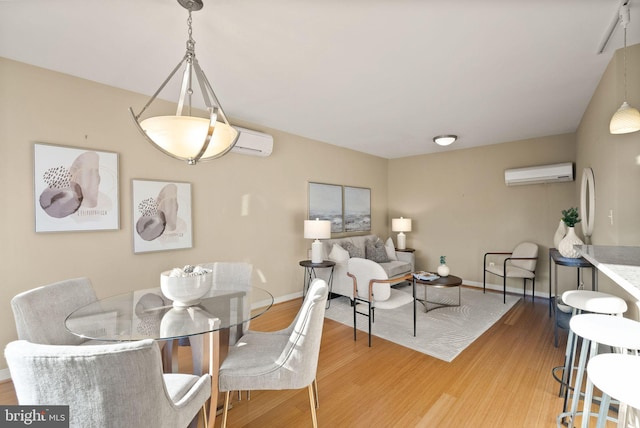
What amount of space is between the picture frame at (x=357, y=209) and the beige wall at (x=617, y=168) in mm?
3419

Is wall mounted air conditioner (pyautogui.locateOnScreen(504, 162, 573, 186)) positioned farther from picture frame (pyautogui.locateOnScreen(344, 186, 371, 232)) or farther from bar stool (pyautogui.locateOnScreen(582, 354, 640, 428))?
bar stool (pyautogui.locateOnScreen(582, 354, 640, 428))

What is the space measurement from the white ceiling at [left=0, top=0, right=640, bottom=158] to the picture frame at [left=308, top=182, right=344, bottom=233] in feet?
5.33

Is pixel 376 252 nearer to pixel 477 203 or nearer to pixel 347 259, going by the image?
pixel 347 259

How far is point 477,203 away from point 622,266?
163 inches

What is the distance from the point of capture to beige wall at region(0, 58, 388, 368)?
2.35 meters

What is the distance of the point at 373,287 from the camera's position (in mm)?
2971

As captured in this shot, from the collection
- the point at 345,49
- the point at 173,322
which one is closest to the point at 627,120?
the point at 345,49

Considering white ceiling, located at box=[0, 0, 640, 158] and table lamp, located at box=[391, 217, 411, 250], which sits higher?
white ceiling, located at box=[0, 0, 640, 158]

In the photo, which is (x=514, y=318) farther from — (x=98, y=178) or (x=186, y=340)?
(x=98, y=178)

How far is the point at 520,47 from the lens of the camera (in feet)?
7.18

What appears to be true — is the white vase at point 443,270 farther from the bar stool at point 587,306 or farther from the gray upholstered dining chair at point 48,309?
the gray upholstered dining chair at point 48,309

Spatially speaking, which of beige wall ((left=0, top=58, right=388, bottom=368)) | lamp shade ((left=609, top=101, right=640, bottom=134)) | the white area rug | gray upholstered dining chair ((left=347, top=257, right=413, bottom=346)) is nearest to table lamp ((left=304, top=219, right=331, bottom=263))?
beige wall ((left=0, top=58, right=388, bottom=368))

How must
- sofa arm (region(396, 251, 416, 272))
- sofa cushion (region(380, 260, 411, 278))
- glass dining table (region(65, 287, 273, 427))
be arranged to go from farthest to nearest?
sofa arm (region(396, 251, 416, 272))
sofa cushion (region(380, 260, 411, 278))
glass dining table (region(65, 287, 273, 427))

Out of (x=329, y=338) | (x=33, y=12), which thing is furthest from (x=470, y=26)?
(x=329, y=338)
